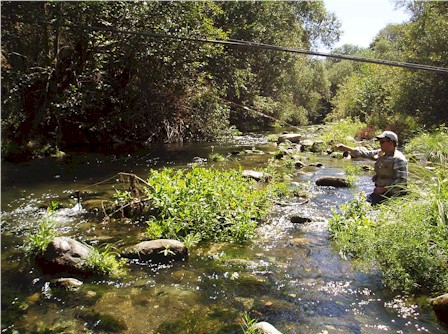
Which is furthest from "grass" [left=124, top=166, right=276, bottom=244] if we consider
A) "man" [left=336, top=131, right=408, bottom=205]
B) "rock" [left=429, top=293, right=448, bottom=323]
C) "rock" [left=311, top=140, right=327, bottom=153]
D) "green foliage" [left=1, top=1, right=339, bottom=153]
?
"rock" [left=311, top=140, right=327, bottom=153]

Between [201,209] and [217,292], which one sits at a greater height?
[201,209]

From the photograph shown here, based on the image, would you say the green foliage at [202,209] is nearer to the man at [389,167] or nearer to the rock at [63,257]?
the rock at [63,257]

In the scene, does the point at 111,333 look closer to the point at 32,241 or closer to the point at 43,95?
the point at 32,241

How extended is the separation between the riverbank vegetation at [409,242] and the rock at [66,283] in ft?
11.8

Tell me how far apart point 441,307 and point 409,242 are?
78 cm

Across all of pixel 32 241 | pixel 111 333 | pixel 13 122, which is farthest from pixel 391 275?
pixel 13 122

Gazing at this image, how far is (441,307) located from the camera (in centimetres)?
394

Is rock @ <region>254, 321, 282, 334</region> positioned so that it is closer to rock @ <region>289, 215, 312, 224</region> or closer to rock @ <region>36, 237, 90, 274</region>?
rock @ <region>36, 237, 90, 274</region>

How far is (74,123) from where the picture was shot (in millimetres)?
16344

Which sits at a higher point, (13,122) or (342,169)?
(13,122)

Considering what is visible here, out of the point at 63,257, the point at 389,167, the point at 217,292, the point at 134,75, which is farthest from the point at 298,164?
the point at 63,257

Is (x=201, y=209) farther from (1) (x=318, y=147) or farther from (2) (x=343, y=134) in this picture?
(2) (x=343, y=134)

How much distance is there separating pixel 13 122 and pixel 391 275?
45.4 ft

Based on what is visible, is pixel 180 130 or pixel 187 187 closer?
pixel 187 187
